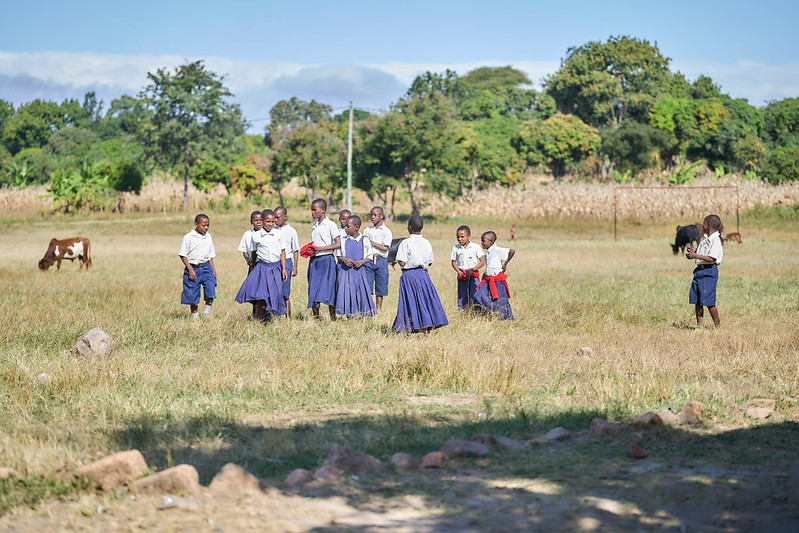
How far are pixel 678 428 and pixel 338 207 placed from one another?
44.1 m

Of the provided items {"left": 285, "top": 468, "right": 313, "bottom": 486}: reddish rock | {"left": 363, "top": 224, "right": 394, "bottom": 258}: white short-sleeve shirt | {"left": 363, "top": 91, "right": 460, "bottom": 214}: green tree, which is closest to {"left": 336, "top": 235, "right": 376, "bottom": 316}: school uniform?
{"left": 363, "top": 224, "right": 394, "bottom": 258}: white short-sleeve shirt

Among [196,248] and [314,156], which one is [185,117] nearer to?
[314,156]

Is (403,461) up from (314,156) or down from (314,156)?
down

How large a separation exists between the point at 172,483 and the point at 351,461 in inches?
43.6

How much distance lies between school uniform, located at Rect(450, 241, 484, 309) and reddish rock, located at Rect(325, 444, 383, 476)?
6184 mm

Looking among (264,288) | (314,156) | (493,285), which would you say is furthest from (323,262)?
(314,156)

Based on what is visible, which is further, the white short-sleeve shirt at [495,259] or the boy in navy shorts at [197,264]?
the boy in navy shorts at [197,264]

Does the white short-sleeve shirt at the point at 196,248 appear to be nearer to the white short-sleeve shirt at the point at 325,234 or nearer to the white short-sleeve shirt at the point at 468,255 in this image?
the white short-sleeve shirt at the point at 325,234

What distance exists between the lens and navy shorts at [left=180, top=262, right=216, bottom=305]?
12859 mm

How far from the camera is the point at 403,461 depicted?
5578 mm

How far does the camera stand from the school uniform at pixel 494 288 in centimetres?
1192

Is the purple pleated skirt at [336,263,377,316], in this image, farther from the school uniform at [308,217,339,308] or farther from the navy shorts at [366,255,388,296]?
the navy shorts at [366,255,388,296]

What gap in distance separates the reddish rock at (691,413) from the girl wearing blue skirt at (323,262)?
21.0 ft

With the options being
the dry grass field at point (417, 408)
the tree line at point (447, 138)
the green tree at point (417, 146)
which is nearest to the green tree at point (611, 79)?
the tree line at point (447, 138)
